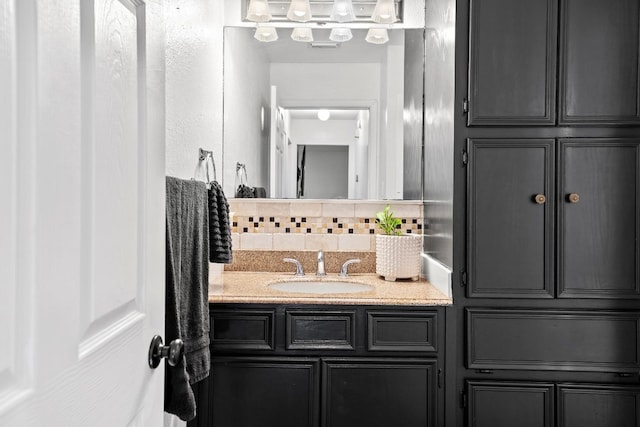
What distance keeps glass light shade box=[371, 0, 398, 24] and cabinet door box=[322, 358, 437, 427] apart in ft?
5.48

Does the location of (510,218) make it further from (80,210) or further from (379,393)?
(80,210)

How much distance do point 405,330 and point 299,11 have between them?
165cm

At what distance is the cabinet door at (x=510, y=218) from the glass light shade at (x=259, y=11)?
1283 mm

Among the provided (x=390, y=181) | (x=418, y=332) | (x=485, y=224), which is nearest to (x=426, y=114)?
(x=390, y=181)

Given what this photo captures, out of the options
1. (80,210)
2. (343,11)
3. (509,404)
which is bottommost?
(509,404)

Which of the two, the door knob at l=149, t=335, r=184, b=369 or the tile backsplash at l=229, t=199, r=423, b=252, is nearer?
the door knob at l=149, t=335, r=184, b=369

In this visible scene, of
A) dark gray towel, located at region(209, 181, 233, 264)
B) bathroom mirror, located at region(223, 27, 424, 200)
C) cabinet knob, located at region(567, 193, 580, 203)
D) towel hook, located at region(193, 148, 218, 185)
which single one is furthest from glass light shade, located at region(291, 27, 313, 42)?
cabinet knob, located at region(567, 193, 580, 203)

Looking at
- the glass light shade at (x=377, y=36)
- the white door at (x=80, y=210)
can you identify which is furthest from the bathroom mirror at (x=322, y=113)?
the white door at (x=80, y=210)

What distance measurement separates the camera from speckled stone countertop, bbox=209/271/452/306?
1.90m

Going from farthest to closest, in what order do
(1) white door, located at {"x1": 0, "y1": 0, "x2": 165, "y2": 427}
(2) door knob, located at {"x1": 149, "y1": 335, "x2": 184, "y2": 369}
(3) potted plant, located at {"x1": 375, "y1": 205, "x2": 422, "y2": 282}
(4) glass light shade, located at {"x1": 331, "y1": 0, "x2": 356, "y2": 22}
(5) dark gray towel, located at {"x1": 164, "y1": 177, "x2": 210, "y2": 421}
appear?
(4) glass light shade, located at {"x1": 331, "y1": 0, "x2": 356, "y2": 22}, (3) potted plant, located at {"x1": 375, "y1": 205, "x2": 422, "y2": 282}, (5) dark gray towel, located at {"x1": 164, "y1": 177, "x2": 210, "y2": 421}, (2) door knob, located at {"x1": 149, "y1": 335, "x2": 184, "y2": 369}, (1) white door, located at {"x1": 0, "y1": 0, "x2": 165, "y2": 427}

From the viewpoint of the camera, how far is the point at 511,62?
1.91m

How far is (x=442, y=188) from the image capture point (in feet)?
6.93

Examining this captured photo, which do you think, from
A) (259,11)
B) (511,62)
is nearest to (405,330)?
(511,62)

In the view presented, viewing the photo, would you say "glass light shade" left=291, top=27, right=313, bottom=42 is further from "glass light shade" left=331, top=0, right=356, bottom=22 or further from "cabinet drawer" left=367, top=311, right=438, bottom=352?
"cabinet drawer" left=367, top=311, right=438, bottom=352
